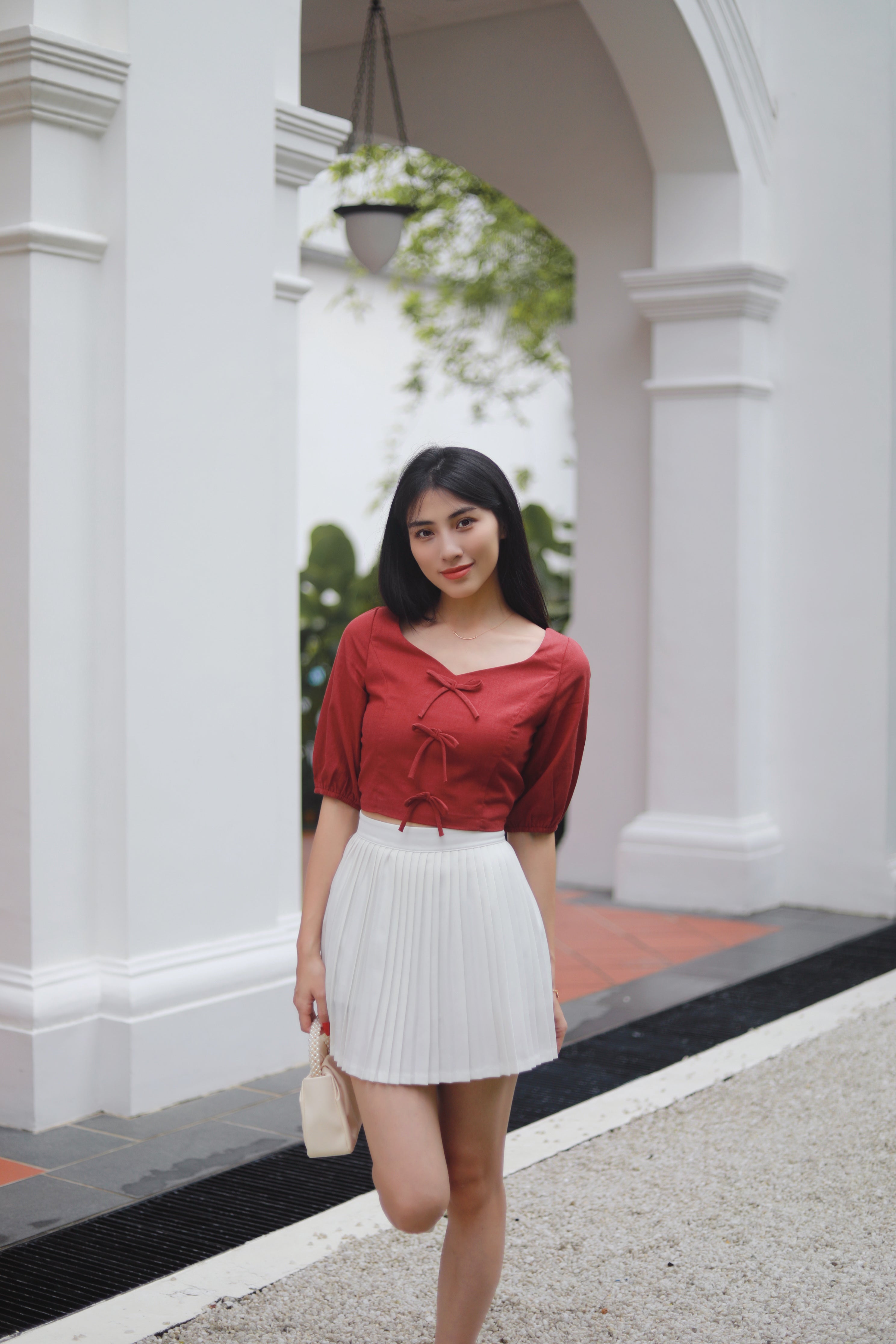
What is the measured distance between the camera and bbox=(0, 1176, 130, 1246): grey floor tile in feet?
10.7

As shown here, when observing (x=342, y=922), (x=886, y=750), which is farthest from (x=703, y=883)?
(x=342, y=922)

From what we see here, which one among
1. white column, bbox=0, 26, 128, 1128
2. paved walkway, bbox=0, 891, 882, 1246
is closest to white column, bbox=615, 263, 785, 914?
paved walkway, bbox=0, 891, 882, 1246

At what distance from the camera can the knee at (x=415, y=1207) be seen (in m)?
2.18

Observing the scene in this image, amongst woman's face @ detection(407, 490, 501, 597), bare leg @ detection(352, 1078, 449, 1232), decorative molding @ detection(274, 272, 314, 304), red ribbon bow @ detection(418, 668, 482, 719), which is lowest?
bare leg @ detection(352, 1078, 449, 1232)

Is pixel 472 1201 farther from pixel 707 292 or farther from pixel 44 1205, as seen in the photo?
pixel 707 292

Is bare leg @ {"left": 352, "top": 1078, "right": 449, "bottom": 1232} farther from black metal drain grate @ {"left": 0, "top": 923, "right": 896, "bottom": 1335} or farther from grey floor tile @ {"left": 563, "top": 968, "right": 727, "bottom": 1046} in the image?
grey floor tile @ {"left": 563, "top": 968, "right": 727, "bottom": 1046}

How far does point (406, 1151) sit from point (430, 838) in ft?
1.55

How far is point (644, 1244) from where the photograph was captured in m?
3.20

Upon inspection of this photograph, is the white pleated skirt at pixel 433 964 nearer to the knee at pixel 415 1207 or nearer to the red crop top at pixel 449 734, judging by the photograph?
the red crop top at pixel 449 734

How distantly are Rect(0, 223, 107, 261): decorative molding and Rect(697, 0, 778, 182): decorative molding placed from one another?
365 cm

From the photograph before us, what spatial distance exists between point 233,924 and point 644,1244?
1613 millimetres

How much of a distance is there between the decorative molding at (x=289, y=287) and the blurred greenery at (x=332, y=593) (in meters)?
5.10

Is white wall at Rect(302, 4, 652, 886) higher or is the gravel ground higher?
white wall at Rect(302, 4, 652, 886)

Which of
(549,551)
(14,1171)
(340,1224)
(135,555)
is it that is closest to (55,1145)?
(14,1171)
